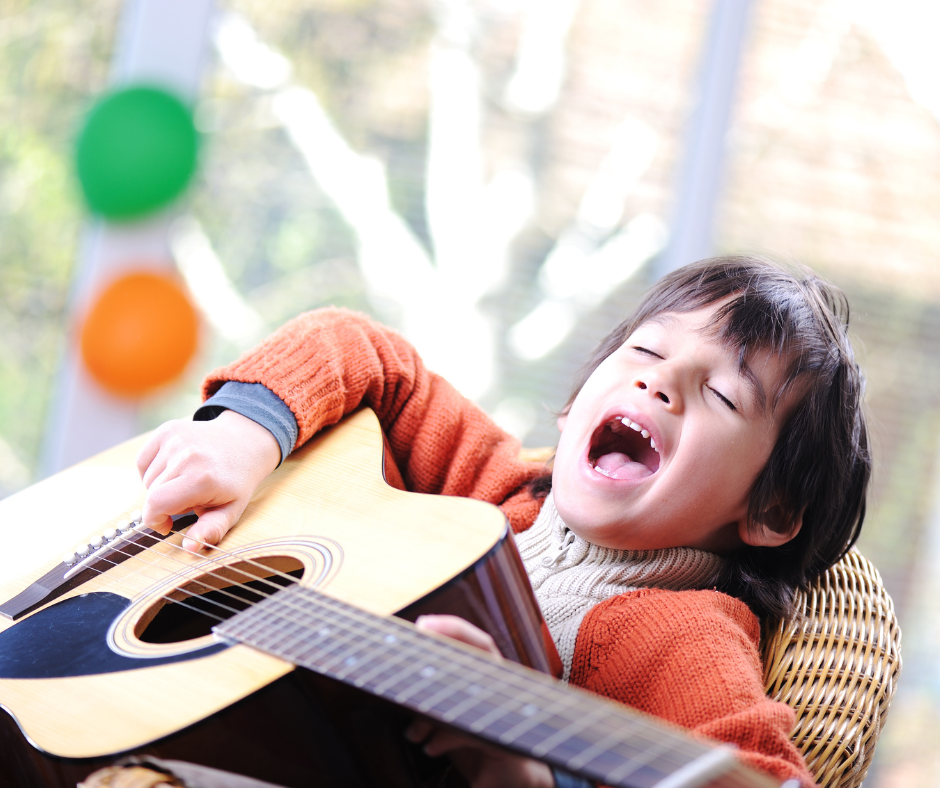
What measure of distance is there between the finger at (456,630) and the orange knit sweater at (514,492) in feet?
0.70

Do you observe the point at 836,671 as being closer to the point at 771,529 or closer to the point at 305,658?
the point at 771,529

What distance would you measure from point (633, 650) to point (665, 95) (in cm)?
181

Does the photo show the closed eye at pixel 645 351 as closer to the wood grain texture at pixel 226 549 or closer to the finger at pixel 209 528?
the wood grain texture at pixel 226 549

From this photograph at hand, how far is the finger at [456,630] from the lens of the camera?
1.79ft

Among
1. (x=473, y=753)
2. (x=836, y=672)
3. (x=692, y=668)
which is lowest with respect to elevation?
(x=836, y=672)

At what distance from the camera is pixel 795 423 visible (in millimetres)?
937

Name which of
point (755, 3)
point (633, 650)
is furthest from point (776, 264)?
point (755, 3)

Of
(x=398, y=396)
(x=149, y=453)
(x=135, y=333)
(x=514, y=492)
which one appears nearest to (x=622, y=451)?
(x=514, y=492)

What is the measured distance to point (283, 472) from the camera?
904 mm

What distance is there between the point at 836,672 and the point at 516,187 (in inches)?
60.7

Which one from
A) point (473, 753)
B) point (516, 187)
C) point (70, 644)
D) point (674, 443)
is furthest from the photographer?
point (516, 187)

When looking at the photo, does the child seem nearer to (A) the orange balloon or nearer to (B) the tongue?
(B) the tongue

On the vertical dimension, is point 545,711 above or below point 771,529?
above

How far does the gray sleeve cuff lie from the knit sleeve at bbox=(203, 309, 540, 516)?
16 millimetres
